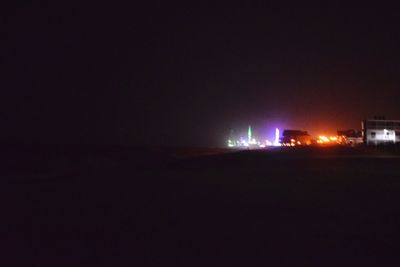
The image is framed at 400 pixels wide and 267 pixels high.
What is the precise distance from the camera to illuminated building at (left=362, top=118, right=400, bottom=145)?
119688 millimetres

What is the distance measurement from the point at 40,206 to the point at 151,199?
304 cm

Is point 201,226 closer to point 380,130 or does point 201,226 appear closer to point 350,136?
point 380,130

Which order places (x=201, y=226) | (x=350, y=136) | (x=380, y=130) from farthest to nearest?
(x=350, y=136), (x=380, y=130), (x=201, y=226)

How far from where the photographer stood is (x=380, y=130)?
12081cm

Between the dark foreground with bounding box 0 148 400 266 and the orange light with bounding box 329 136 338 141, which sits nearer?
the dark foreground with bounding box 0 148 400 266

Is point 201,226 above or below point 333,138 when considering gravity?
below

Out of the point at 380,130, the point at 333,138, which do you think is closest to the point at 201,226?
the point at 380,130

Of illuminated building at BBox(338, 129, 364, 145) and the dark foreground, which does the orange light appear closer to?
illuminated building at BBox(338, 129, 364, 145)

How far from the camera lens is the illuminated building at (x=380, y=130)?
393ft

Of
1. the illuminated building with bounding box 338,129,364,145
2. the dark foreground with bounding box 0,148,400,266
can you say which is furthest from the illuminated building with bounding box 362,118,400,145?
the dark foreground with bounding box 0,148,400,266

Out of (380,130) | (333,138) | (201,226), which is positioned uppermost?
(380,130)

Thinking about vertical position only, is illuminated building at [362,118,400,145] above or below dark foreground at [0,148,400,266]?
above

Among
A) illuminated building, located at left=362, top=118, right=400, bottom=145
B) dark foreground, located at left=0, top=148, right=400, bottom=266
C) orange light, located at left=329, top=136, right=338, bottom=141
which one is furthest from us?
orange light, located at left=329, top=136, right=338, bottom=141

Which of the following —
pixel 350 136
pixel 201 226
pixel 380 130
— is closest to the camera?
pixel 201 226
